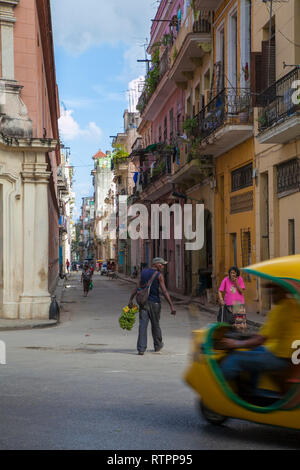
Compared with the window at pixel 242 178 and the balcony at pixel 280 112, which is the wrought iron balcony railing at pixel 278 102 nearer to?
the balcony at pixel 280 112

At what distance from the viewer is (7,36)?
68.3 ft

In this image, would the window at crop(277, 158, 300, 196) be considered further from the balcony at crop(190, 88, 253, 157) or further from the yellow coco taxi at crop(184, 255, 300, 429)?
the yellow coco taxi at crop(184, 255, 300, 429)

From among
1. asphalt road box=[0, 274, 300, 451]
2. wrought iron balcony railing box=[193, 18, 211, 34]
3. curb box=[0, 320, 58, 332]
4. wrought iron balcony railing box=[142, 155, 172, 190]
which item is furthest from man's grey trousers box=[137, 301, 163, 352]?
wrought iron balcony railing box=[142, 155, 172, 190]

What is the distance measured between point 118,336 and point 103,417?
9287 mm

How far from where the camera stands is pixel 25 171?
19703mm

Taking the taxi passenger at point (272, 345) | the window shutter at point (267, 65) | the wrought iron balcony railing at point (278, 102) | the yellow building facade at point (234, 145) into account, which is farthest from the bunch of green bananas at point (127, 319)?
the window shutter at point (267, 65)

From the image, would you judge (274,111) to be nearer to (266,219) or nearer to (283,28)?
(283,28)

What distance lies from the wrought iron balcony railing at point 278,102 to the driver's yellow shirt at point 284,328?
10.9 m

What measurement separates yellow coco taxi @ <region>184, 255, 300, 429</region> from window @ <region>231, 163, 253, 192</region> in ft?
52.1

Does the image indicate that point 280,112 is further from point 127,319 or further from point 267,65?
point 127,319

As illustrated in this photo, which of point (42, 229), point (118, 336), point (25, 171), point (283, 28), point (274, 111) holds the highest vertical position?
point (283, 28)

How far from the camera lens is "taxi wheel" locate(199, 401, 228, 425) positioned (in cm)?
657
